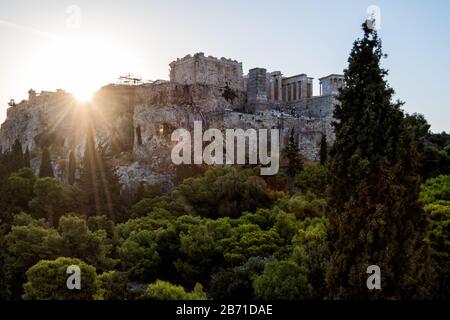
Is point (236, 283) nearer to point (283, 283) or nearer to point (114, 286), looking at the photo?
point (283, 283)

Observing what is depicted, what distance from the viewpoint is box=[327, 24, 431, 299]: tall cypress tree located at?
12398 millimetres

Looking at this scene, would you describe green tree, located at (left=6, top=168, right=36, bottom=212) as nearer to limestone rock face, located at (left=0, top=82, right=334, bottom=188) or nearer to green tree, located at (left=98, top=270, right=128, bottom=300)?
limestone rock face, located at (left=0, top=82, right=334, bottom=188)

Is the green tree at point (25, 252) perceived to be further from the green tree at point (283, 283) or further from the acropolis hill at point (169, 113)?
the acropolis hill at point (169, 113)

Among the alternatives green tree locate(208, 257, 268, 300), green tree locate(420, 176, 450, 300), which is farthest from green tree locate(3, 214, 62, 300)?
green tree locate(420, 176, 450, 300)

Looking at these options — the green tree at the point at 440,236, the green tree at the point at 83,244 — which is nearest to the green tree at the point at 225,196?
the green tree at the point at 440,236

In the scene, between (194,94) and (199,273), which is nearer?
(199,273)

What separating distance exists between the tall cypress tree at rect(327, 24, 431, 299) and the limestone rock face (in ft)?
76.6

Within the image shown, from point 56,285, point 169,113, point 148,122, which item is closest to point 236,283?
point 56,285

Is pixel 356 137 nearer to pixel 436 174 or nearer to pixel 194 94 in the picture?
pixel 436 174

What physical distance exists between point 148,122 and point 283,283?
95.1 ft

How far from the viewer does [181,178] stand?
34.9m

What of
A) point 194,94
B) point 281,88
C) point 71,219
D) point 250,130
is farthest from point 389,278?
point 281,88

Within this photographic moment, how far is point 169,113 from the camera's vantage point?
41.7 m
